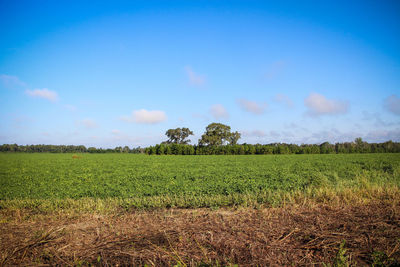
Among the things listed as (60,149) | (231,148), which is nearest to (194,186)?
(231,148)

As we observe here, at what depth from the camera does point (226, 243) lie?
3.24 metres

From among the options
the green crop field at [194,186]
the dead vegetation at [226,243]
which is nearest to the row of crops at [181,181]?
the green crop field at [194,186]

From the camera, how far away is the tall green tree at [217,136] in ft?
327

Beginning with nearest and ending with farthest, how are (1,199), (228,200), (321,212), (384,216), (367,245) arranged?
(367,245)
(384,216)
(321,212)
(228,200)
(1,199)

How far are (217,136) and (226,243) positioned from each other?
9805cm

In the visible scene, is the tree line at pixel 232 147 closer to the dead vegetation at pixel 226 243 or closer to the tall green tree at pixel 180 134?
the tall green tree at pixel 180 134

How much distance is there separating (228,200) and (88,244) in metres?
5.79

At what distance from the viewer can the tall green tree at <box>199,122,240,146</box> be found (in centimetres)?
9956

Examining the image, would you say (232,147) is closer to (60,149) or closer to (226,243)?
(226,243)

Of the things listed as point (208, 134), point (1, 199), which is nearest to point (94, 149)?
point (208, 134)

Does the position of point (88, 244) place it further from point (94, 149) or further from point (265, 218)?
point (94, 149)

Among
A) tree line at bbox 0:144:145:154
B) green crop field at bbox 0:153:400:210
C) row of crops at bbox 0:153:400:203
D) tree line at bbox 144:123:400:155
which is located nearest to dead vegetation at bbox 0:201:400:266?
green crop field at bbox 0:153:400:210

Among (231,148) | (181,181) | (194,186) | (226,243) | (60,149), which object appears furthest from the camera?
(60,149)

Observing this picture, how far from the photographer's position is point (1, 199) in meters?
10.4
